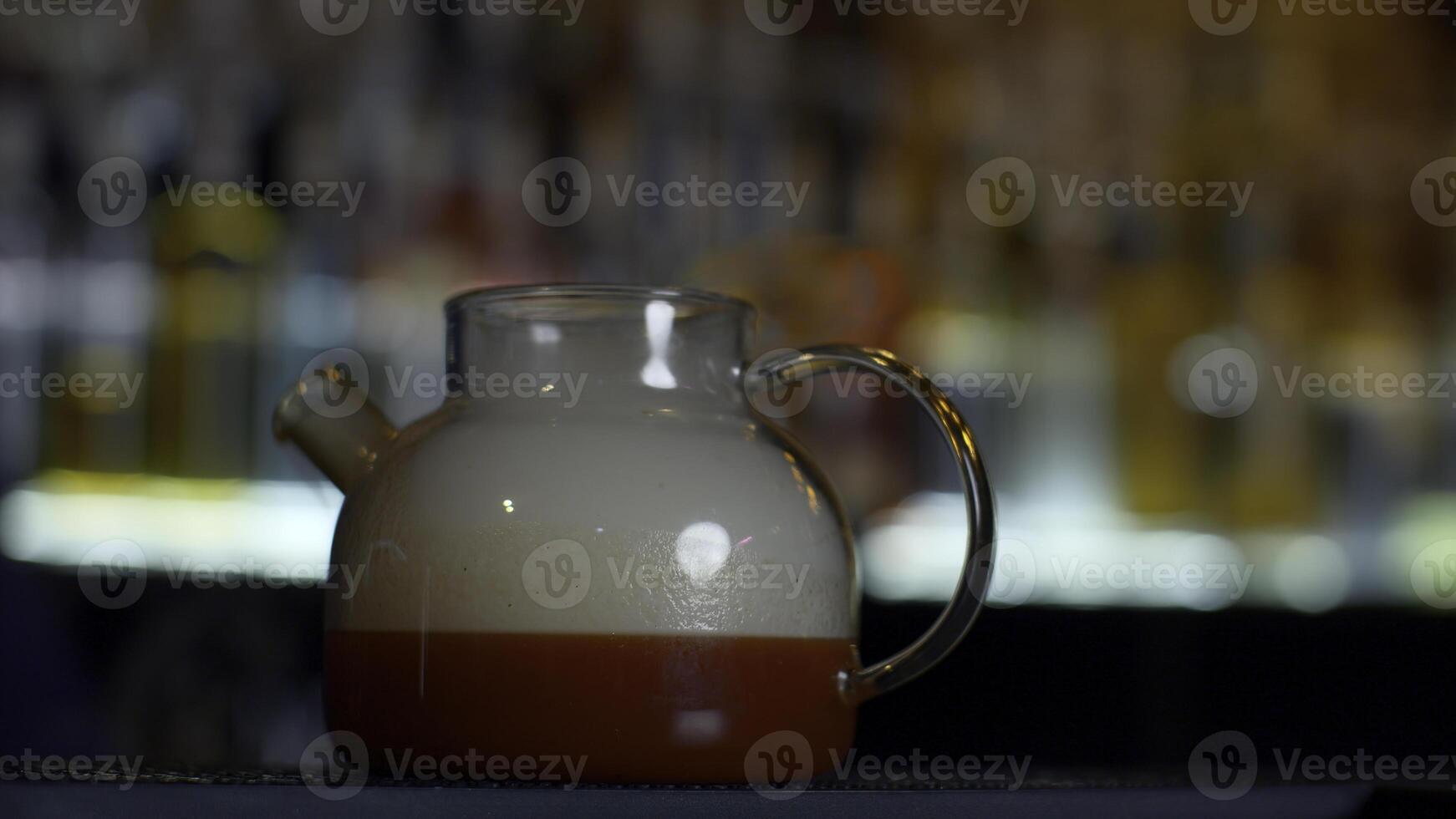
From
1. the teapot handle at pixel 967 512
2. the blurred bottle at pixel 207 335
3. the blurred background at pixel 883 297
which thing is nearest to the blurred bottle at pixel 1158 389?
the blurred background at pixel 883 297

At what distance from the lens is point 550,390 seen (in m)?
0.54

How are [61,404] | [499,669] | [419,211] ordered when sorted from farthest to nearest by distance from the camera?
[419,211], [61,404], [499,669]

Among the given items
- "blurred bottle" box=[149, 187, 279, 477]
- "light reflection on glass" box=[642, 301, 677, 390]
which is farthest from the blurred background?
A: "light reflection on glass" box=[642, 301, 677, 390]

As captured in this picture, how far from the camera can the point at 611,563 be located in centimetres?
49

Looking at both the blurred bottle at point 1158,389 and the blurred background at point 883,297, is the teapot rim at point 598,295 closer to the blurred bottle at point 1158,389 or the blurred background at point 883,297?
the blurred background at point 883,297

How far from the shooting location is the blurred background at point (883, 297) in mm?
1876

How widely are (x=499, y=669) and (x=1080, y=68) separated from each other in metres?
2.18

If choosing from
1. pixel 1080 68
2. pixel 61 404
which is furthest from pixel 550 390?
pixel 1080 68

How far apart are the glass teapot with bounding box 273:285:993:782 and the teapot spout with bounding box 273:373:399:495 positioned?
0.09 ft

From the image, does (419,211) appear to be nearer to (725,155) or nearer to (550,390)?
(725,155)

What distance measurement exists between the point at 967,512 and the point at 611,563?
0.11m

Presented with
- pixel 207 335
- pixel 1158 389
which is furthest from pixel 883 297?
pixel 207 335

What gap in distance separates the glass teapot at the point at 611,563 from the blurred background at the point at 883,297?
978mm

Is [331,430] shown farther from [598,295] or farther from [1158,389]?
[1158,389]
